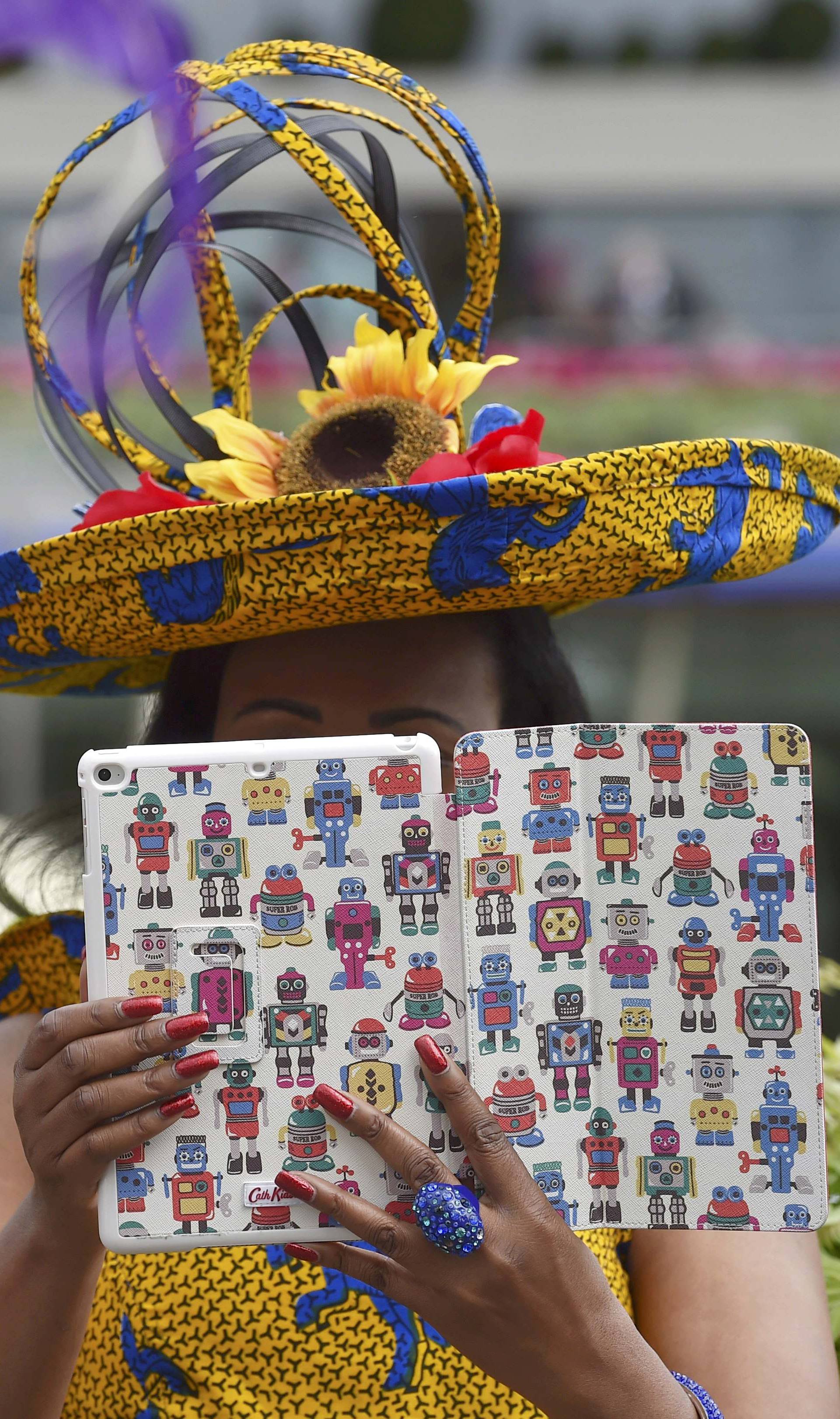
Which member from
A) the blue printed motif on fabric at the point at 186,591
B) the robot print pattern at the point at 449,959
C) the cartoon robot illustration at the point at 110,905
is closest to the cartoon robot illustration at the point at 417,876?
the robot print pattern at the point at 449,959

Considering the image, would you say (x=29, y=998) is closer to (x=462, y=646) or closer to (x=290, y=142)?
(x=462, y=646)

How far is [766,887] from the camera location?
1.05m

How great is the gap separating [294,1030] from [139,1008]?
0.12 meters

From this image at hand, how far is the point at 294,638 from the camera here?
4.45 feet

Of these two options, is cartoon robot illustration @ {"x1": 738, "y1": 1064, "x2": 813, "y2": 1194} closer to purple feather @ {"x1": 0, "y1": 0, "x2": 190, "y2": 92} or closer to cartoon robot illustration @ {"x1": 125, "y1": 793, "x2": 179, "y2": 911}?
cartoon robot illustration @ {"x1": 125, "y1": 793, "x2": 179, "y2": 911}

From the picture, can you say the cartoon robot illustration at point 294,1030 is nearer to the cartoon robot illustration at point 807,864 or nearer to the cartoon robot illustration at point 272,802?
the cartoon robot illustration at point 272,802

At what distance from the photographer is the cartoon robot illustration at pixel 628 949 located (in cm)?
106

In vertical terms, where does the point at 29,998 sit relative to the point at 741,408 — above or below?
below

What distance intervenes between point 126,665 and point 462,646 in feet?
1.52

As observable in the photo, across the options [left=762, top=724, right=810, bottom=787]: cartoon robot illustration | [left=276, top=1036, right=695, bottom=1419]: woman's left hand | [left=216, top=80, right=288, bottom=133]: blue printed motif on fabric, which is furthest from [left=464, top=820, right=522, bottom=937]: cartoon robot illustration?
[left=216, top=80, right=288, bottom=133]: blue printed motif on fabric

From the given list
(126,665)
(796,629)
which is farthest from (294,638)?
(796,629)

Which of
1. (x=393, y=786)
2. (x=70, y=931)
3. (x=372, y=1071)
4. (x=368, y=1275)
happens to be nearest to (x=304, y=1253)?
(x=368, y=1275)

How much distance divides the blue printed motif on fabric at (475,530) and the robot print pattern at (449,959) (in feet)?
0.70

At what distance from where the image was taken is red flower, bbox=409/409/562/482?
1286 millimetres
